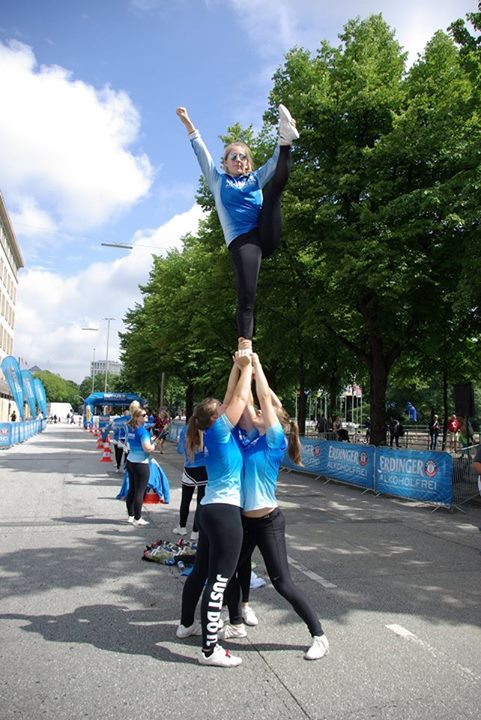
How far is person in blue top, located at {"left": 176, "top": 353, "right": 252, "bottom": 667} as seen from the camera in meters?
3.89

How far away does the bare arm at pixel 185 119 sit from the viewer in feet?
13.4

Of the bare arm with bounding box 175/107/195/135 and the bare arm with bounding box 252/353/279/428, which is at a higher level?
the bare arm with bounding box 175/107/195/135

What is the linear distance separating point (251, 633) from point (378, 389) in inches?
611

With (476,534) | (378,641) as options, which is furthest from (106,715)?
(476,534)

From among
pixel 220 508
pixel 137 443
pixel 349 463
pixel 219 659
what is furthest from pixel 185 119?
pixel 349 463

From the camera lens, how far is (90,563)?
6.78 m

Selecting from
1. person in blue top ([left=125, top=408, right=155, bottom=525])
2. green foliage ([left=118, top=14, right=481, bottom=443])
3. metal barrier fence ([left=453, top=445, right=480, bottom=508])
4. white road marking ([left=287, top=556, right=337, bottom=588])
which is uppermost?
green foliage ([left=118, top=14, right=481, bottom=443])

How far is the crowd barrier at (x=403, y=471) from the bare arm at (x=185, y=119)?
30.0ft

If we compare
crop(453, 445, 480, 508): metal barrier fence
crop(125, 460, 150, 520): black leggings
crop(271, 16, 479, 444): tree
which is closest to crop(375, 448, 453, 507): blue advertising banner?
crop(453, 445, 480, 508): metal barrier fence

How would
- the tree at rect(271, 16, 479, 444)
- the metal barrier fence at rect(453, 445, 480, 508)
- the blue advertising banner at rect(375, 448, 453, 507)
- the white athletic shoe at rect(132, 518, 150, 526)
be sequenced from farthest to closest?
1. the tree at rect(271, 16, 479, 444)
2. the metal barrier fence at rect(453, 445, 480, 508)
3. the blue advertising banner at rect(375, 448, 453, 507)
4. the white athletic shoe at rect(132, 518, 150, 526)

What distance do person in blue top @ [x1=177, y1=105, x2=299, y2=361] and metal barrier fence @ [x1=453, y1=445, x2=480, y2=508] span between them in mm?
9721

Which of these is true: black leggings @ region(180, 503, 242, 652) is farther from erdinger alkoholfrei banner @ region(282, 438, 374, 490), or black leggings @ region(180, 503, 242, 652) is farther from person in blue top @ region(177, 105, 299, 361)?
erdinger alkoholfrei banner @ region(282, 438, 374, 490)

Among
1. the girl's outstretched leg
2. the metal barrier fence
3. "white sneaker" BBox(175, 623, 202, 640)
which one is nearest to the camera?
the girl's outstretched leg

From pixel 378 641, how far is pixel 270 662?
994 mm
